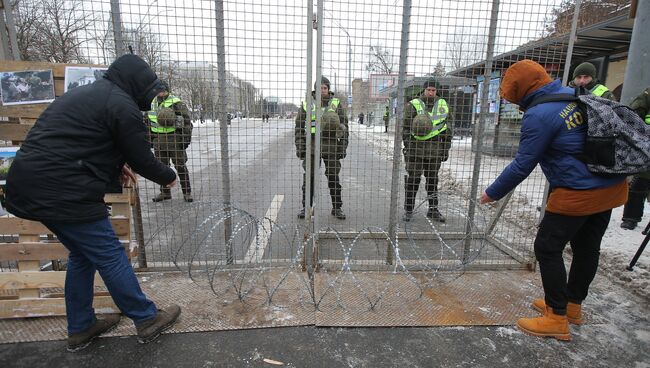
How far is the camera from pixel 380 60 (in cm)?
367

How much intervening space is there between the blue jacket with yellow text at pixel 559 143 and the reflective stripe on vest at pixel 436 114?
2051 mm

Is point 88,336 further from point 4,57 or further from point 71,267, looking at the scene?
point 4,57

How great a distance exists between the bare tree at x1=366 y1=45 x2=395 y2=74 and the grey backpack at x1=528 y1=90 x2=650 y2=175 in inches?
59.4

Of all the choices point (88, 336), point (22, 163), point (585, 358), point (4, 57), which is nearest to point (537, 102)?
point (585, 358)

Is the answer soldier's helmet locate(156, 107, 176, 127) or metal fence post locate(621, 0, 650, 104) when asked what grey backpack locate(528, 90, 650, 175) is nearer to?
metal fence post locate(621, 0, 650, 104)

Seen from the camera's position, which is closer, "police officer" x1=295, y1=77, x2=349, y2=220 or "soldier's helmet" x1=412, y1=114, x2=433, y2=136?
"soldier's helmet" x1=412, y1=114, x2=433, y2=136

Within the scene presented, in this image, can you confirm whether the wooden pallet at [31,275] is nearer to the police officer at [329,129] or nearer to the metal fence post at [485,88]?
the police officer at [329,129]

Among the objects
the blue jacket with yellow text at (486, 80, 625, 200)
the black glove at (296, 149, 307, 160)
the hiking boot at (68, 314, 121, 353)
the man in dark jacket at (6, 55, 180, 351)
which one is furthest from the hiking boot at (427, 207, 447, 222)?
the hiking boot at (68, 314, 121, 353)

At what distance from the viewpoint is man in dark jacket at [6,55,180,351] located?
226cm

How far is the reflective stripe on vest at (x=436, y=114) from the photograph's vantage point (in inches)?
185

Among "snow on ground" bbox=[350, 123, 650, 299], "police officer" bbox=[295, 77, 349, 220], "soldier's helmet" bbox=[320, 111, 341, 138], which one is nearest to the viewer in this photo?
"snow on ground" bbox=[350, 123, 650, 299]

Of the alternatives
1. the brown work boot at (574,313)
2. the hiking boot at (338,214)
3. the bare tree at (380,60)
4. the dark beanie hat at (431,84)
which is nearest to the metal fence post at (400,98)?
the bare tree at (380,60)

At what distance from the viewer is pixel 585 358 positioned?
106 inches

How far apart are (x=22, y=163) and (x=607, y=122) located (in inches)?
149
